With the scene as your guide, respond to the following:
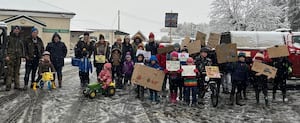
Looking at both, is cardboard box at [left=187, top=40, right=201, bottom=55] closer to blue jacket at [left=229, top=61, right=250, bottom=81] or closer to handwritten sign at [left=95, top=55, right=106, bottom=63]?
blue jacket at [left=229, top=61, right=250, bottom=81]

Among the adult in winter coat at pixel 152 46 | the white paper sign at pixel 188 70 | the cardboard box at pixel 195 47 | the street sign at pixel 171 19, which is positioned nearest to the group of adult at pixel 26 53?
the adult in winter coat at pixel 152 46

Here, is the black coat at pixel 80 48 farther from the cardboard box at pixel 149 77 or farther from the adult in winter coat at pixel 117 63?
the cardboard box at pixel 149 77

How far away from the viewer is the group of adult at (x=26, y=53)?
10891 millimetres

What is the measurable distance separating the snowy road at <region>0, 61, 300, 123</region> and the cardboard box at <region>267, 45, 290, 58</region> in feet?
4.14

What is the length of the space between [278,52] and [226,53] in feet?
4.48

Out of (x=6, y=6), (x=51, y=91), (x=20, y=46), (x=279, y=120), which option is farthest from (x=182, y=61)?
(x=6, y=6)

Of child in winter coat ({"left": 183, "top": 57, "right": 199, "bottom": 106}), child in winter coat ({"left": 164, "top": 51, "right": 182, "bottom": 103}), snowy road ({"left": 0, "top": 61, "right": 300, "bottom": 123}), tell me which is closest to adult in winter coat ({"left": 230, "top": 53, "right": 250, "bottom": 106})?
snowy road ({"left": 0, "top": 61, "right": 300, "bottom": 123})

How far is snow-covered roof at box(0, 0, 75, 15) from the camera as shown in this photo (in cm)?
3057

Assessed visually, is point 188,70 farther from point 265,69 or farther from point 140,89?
point 265,69

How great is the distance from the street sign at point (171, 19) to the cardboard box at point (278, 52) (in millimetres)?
5452

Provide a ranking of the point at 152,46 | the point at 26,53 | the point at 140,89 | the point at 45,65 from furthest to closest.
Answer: the point at 152,46 → the point at 45,65 → the point at 26,53 → the point at 140,89

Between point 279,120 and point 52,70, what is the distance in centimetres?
686

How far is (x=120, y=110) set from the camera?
27.7ft

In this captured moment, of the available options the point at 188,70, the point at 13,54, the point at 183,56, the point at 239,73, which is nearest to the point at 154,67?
the point at 183,56
